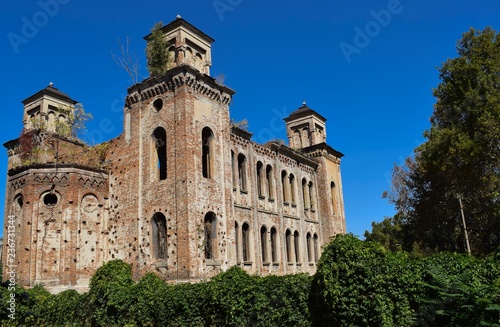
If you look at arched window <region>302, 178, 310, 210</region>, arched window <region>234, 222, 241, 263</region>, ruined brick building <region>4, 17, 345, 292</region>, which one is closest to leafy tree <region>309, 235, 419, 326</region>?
ruined brick building <region>4, 17, 345, 292</region>

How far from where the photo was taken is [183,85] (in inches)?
781

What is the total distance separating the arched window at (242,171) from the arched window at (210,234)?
416 cm

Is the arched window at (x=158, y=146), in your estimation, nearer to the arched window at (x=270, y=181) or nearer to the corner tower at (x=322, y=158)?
the arched window at (x=270, y=181)

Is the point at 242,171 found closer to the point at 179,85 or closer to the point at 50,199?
the point at 179,85

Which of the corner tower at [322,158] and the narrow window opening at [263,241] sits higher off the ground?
the corner tower at [322,158]

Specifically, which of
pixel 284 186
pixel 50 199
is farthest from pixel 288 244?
pixel 50 199

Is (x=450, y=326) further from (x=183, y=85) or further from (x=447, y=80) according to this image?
(x=447, y=80)

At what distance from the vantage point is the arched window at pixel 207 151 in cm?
2086

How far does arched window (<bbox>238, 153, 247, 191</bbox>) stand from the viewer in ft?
78.2

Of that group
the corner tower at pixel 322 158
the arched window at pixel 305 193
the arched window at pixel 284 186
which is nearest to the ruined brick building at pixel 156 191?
the arched window at pixel 284 186

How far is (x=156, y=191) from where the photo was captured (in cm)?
1978

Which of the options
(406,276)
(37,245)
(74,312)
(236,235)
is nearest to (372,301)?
(406,276)

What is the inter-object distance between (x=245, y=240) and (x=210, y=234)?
373 centimetres

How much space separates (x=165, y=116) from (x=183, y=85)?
1722mm
